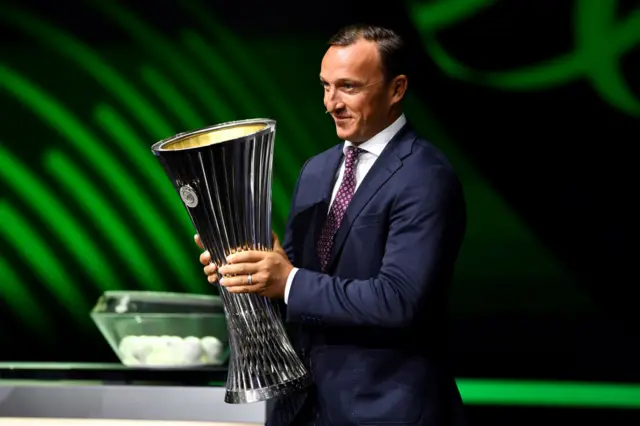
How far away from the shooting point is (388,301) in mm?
1754

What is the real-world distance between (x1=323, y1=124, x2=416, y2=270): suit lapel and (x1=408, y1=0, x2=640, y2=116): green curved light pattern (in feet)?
4.31

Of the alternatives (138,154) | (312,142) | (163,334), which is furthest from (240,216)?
(138,154)

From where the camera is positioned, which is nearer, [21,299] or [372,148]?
[372,148]

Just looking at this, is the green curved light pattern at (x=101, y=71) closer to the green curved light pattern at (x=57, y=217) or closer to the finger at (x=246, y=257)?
the green curved light pattern at (x=57, y=217)

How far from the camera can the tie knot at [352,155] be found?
196 centimetres

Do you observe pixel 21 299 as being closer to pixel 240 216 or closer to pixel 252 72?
pixel 252 72

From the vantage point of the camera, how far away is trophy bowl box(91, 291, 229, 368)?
9.95ft

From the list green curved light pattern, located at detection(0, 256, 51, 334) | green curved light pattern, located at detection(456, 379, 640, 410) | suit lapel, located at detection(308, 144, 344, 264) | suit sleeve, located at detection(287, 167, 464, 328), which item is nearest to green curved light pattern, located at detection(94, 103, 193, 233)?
green curved light pattern, located at detection(0, 256, 51, 334)

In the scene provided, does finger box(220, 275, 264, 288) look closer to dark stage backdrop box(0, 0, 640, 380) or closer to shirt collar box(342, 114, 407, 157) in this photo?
shirt collar box(342, 114, 407, 157)

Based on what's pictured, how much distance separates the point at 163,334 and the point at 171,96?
0.91m

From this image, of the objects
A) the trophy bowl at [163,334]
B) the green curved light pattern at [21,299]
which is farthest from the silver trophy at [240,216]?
the green curved light pattern at [21,299]

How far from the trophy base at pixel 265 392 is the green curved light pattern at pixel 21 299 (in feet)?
6.33

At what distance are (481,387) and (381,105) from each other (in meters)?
1.53

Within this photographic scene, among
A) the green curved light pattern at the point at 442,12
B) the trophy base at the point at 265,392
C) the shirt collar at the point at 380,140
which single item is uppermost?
the green curved light pattern at the point at 442,12
